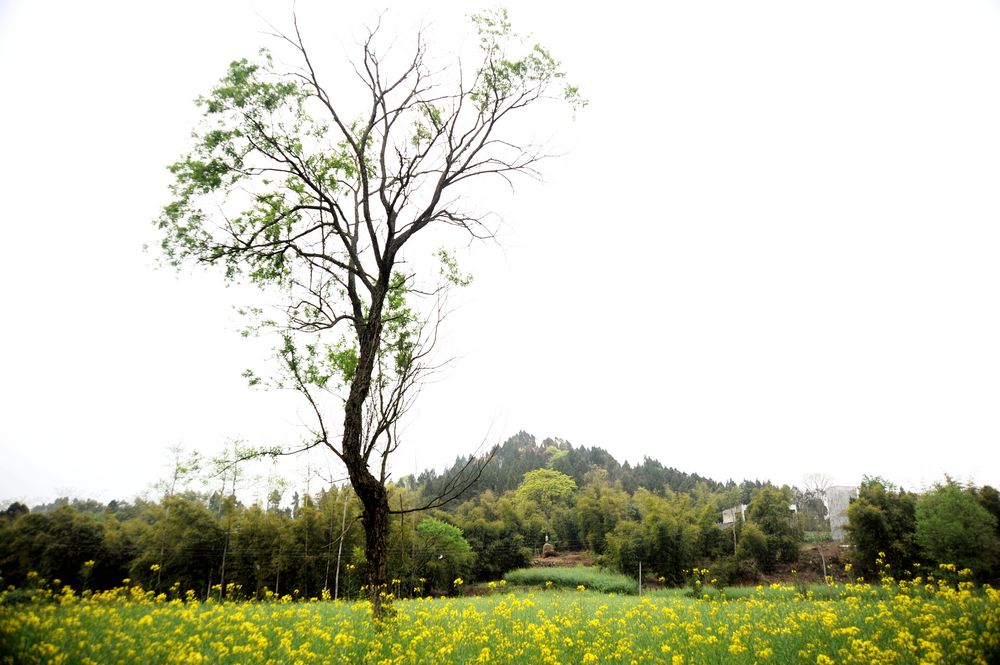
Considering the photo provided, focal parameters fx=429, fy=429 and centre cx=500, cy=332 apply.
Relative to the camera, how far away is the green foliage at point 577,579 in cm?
3175

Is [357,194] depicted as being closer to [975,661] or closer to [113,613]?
[113,613]

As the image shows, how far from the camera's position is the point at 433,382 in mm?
6168

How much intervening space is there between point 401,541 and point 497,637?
20.5m

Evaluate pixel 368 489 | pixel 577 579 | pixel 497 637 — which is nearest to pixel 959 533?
pixel 577 579

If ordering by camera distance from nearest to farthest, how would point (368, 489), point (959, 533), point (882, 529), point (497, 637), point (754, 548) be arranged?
point (497, 637) → point (368, 489) → point (959, 533) → point (882, 529) → point (754, 548)

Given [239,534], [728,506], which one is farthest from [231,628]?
[728,506]

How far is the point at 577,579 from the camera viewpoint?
3475cm

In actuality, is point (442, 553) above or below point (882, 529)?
below

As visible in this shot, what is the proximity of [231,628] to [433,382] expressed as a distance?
380 centimetres

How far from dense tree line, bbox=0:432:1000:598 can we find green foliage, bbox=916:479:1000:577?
0.06m

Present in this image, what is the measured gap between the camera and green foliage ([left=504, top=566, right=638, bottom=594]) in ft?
104

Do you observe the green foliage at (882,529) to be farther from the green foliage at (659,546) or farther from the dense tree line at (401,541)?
the green foliage at (659,546)

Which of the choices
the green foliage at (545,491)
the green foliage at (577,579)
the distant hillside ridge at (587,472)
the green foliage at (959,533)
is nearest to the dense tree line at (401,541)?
the green foliage at (959,533)

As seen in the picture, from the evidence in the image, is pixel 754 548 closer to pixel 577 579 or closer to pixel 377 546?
pixel 577 579
